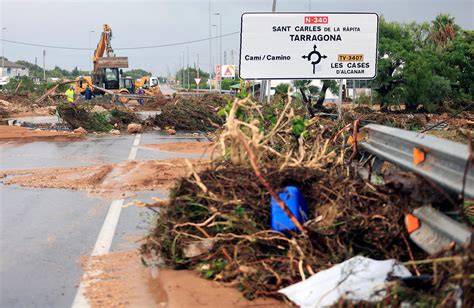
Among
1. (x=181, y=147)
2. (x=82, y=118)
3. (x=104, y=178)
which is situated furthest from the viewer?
(x=82, y=118)

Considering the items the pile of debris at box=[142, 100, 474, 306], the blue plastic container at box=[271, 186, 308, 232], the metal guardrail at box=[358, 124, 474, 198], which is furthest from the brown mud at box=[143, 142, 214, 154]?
the blue plastic container at box=[271, 186, 308, 232]

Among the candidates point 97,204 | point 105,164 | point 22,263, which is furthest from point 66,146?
point 22,263

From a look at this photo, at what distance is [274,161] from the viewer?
6.44 metres

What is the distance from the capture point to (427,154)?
4855 mm

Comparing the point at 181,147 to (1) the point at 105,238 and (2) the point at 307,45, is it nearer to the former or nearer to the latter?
(2) the point at 307,45

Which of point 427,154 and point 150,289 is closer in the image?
point 427,154

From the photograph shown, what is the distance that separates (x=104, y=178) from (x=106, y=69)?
42409 mm

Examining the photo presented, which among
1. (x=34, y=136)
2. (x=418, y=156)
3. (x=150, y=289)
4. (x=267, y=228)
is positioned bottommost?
(x=34, y=136)

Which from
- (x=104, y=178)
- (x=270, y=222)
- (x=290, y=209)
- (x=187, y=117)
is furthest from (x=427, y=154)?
(x=187, y=117)

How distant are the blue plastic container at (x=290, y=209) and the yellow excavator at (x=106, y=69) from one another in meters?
46.7

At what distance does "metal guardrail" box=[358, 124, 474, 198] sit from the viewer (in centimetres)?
424

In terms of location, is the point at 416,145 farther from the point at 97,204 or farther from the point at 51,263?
the point at 97,204

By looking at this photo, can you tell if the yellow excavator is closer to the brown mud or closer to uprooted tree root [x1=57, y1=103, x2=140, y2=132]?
uprooted tree root [x1=57, y1=103, x2=140, y2=132]

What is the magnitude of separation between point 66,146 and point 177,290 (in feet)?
46.7
